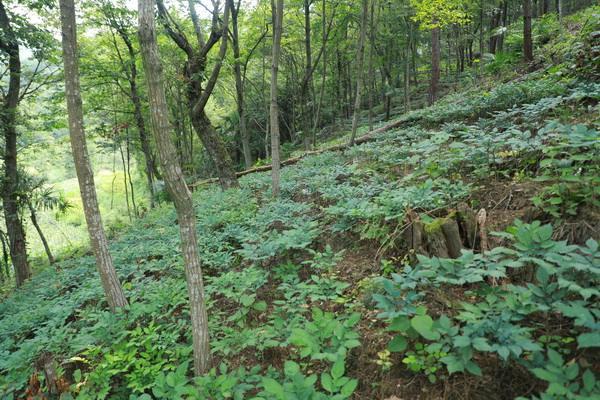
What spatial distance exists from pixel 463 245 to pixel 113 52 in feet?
59.5

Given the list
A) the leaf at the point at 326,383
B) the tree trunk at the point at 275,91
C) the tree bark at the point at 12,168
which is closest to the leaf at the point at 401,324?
the leaf at the point at 326,383

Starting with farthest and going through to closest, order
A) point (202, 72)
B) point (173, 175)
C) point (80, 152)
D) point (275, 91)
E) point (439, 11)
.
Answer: point (439, 11) < point (202, 72) < point (275, 91) < point (80, 152) < point (173, 175)

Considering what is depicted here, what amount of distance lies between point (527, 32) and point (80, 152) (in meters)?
12.4

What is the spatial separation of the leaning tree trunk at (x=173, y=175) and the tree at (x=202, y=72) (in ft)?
22.2

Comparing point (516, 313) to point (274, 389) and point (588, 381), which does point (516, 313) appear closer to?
point (588, 381)

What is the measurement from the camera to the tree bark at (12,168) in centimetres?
915

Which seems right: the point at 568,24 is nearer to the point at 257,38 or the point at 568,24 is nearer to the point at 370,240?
the point at 257,38

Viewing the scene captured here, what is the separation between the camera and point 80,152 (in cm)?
416

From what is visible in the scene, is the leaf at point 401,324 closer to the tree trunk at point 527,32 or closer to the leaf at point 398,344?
the leaf at point 398,344

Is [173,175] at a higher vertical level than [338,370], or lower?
higher

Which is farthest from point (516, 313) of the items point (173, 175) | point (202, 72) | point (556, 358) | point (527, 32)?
point (527, 32)

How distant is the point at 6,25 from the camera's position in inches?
336

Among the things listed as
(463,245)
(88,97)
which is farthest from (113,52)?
(463,245)

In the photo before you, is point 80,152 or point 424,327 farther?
point 80,152
